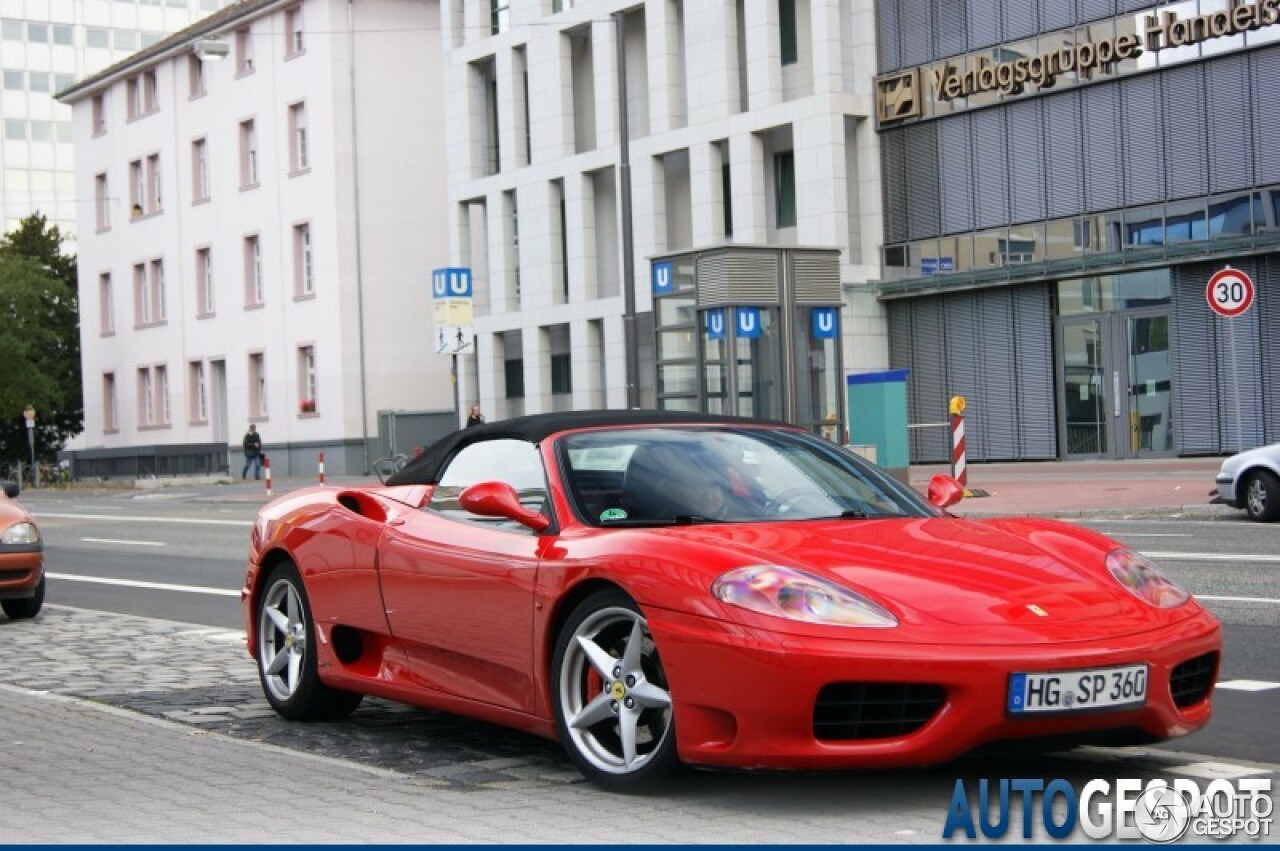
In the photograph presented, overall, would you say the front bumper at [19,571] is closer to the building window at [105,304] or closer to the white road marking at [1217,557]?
the white road marking at [1217,557]

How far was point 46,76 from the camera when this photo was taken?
339ft

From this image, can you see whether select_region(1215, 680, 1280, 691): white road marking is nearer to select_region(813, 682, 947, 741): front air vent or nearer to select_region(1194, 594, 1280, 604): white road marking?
select_region(813, 682, 947, 741): front air vent

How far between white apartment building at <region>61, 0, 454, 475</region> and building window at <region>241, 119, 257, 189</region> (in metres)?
0.07

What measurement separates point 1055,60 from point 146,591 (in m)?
24.2

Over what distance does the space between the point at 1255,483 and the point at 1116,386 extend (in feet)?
48.2

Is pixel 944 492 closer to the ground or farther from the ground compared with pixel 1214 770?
farther from the ground

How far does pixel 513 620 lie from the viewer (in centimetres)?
690

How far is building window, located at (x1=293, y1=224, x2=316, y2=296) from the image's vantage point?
58.1m

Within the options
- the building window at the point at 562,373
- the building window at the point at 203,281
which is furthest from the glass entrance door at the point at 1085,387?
the building window at the point at 203,281

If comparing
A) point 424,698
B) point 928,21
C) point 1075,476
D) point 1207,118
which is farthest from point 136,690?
point 928,21

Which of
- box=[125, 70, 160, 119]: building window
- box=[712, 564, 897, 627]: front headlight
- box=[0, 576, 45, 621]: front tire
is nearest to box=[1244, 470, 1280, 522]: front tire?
box=[0, 576, 45, 621]: front tire

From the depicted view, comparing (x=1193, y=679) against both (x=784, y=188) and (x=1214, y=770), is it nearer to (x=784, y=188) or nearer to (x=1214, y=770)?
(x=1214, y=770)

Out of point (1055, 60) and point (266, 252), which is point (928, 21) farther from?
point (266, 252)

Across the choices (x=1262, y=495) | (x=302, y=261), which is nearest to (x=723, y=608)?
(x=1262, y=495)
